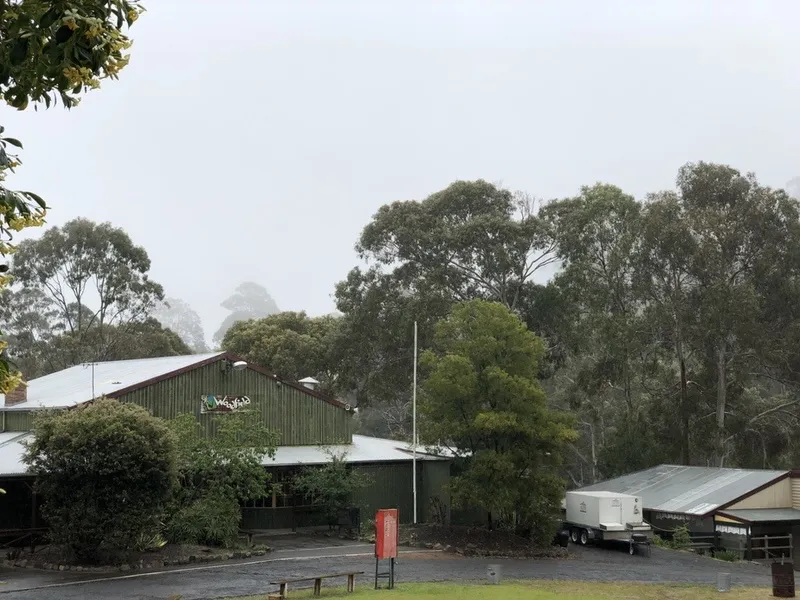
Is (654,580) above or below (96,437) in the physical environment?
below

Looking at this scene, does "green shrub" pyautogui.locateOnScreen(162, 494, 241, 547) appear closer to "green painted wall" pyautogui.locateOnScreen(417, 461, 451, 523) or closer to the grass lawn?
the grass lawn

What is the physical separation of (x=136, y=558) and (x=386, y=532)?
839cm

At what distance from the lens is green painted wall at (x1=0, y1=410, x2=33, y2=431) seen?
32.2 metres

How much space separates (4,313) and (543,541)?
51.3m

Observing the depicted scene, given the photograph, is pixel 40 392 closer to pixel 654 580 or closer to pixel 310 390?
pixel 310 390

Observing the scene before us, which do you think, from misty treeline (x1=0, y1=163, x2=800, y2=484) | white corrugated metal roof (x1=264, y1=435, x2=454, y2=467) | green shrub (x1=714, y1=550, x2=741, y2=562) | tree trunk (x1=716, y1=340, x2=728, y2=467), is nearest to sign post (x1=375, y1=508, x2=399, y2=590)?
white corrugated metal roof (x1=264, y1=435, x2=454, y2=467)

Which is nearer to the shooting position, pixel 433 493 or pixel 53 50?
pixel 53 50

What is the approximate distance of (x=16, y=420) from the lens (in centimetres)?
3284

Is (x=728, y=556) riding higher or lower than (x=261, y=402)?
lower

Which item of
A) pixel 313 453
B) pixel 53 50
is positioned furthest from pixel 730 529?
pixel 53 50

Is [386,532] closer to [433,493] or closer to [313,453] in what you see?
[313,453]

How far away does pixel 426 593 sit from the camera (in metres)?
19.4

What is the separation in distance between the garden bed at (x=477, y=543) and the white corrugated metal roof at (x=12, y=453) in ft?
43.3

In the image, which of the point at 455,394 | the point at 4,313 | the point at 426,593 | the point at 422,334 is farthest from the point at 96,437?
the point at 4,313
